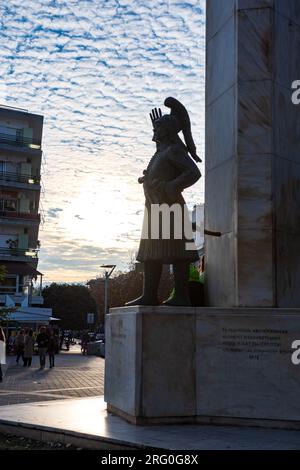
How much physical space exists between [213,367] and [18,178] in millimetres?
44869

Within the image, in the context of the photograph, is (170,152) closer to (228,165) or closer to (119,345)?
(228,165)

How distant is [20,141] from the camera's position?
50875 mm

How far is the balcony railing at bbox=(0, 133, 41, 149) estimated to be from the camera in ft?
165

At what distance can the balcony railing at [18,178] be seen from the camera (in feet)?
164

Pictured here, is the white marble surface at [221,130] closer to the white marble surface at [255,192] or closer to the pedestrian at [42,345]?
the white marble surface at [255,192]

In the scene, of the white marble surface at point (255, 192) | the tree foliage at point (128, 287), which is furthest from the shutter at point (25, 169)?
the white marble surface at point (255, 192)

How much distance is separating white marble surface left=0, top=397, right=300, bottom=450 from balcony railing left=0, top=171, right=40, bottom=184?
42.7m

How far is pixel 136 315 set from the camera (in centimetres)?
797

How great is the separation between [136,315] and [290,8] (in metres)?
4.91

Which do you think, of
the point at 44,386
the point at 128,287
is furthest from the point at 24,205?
the point at 44,386

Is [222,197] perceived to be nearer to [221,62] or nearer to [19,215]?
[221,62]

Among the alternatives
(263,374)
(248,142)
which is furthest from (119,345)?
(248,142)

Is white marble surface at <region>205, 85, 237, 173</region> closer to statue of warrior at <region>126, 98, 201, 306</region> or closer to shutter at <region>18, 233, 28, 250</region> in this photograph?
statue of warrior at <region>126, 98, 201, 306</region>

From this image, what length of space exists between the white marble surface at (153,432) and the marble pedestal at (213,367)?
0.22m
